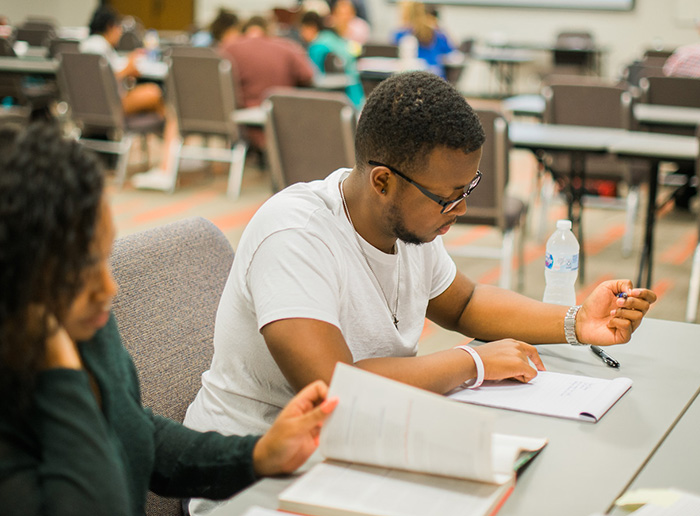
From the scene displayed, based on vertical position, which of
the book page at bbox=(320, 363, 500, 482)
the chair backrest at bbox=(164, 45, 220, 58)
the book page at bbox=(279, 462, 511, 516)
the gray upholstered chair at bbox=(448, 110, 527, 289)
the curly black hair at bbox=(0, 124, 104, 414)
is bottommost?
the gray upholstered chair at bbox=(448, 110, 527, 289)

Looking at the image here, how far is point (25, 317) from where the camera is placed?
79 centimetres

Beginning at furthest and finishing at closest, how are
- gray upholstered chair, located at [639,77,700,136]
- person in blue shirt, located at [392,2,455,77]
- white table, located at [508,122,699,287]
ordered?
1. person in blue shirt, located at [392,2,455,77]
2. gray upholstered chair, located at [639,77,700,136]
3. white table, located at [508,122,699,287]

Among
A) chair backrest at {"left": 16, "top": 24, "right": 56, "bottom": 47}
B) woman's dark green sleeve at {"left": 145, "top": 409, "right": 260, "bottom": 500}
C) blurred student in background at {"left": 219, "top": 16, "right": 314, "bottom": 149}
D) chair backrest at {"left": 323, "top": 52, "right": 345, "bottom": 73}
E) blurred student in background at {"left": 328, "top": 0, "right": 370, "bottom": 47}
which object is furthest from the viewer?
chair backrest at {"left": 16, "top": 24, "right": 56, "bottom": 47}

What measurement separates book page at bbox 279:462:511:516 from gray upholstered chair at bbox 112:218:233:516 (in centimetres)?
50

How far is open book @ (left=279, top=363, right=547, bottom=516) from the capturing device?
94 cm

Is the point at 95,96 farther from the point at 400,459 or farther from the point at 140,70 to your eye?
the point at 400,459

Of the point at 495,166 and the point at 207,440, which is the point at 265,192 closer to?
the point at 495,166

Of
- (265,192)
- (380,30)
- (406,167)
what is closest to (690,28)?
(380,30)

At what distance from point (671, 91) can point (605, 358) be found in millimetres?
3944

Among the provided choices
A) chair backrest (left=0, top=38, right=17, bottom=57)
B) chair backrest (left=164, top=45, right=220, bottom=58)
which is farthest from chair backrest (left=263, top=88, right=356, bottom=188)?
chair backrest (left=0, top=38, right=17, bottom=57)

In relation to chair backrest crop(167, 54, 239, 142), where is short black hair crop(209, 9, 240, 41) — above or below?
above

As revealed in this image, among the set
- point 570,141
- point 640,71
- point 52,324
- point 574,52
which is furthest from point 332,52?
point 52,324

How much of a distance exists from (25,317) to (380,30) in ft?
40.0

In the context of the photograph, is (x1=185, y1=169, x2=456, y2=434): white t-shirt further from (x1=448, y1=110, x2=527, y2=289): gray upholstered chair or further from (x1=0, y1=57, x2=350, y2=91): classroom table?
(x1=0, y1=57, x2=350, y2=91): classroom table
